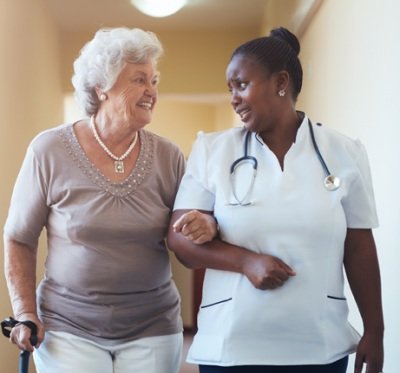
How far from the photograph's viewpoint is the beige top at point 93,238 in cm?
150

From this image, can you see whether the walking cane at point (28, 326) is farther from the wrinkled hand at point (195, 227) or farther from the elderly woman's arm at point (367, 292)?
the elderly woman's arm at point (367, 292)

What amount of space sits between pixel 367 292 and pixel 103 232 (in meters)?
0.62

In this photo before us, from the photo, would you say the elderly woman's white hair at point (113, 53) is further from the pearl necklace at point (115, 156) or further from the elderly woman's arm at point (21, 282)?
the elderly woman's arm at point (21, 282)

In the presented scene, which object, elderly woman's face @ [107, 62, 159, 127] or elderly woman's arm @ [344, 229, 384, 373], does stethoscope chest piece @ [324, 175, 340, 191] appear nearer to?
elderly woman's arm @ [344, 229, 384, 373]

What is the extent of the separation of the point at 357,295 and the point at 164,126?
4.32 metres

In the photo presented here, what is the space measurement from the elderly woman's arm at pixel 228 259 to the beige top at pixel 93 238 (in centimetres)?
27

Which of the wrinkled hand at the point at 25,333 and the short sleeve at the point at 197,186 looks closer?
the short sleeve at the point at 197,186

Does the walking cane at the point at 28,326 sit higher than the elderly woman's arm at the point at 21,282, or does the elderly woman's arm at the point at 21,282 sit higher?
the elderly woman's arm at the point at 21,282

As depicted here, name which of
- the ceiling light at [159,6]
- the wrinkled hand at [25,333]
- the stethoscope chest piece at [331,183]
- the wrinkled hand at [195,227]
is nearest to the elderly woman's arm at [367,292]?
the stethoscope chest piece at [331,183]

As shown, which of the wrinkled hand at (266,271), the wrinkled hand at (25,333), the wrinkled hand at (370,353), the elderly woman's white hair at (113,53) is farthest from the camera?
the elderly woman's white hair at (113,53)

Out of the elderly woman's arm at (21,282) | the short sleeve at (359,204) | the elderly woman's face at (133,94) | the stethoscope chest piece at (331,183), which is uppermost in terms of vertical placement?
the elderly woman's face at (133,94)

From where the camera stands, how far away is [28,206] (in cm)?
154

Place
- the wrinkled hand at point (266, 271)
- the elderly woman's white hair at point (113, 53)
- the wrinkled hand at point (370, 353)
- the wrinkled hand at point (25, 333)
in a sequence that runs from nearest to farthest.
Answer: the wrinkled hand at point (266, 271)
the wrinkled hand at point (370, 353)
the wrinkled hand at point (25, 333)
the elderly woman's white hair at point (113, 53)

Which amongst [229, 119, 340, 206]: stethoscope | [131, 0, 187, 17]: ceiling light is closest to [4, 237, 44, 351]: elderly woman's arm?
[229, 119, 340, 206]: stethoscope
